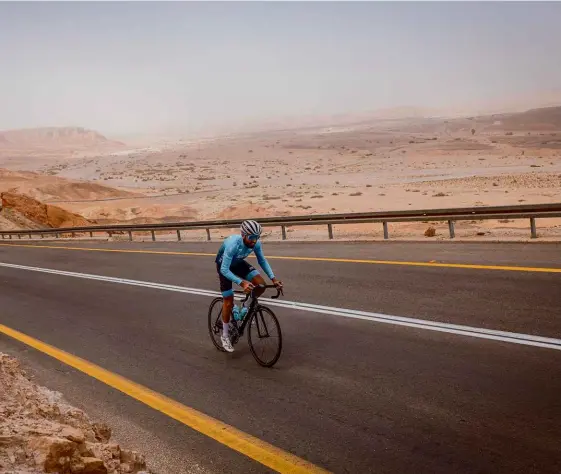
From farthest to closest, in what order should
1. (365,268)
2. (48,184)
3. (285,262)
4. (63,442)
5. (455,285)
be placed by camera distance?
(48,184) < (285,262) < (365,268) < (455,285) < (63,442)

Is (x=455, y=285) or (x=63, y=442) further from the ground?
(x=63, y=442)

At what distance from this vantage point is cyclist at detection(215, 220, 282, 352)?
6.87m

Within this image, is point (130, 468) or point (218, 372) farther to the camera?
point (218, 372)

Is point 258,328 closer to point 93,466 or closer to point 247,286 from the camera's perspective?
point 247,286

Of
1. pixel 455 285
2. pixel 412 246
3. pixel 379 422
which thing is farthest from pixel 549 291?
pixel 412 246

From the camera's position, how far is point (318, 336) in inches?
321

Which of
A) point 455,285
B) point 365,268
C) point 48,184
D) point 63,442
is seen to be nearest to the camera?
point 63,442

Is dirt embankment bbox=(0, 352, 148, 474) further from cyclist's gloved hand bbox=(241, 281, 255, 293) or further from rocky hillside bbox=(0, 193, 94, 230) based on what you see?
rocky hillside bbox=(0, 193, 94, 230)

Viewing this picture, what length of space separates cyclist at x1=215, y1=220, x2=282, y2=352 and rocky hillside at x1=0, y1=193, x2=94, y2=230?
33.5 metres

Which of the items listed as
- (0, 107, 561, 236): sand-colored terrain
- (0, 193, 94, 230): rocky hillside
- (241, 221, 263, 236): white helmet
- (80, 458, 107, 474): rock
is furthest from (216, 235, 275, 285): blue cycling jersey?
(0, 193, 94, 230): rocky hillside

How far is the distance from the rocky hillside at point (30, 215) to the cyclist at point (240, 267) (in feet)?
110

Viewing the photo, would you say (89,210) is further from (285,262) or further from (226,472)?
(226,472)

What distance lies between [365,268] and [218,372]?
6.27 metres

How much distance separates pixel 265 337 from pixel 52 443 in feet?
12.3
